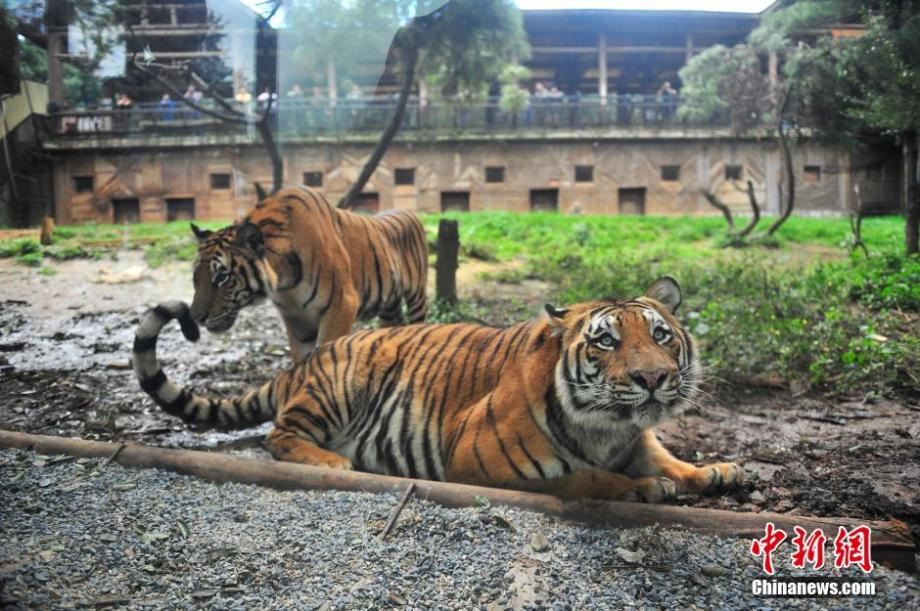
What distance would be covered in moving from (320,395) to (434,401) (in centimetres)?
55

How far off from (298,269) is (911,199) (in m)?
4.16

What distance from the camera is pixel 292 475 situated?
9.28ft

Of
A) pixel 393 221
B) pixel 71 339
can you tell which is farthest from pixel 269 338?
pixel 71 339

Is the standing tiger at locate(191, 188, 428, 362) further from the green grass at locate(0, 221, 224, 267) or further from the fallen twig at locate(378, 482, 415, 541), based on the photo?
the fallen twig at locate(378, 482, 415, 541)

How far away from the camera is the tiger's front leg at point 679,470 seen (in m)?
2.89

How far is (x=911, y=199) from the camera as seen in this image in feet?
17.2

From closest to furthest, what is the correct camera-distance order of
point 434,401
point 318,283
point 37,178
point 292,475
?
point 292,475 → point 37,178 → point 434,401 → point 318,283

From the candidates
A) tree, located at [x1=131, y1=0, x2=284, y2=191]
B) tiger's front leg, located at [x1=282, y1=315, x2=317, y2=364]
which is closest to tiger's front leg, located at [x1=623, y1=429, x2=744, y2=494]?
tiger's front leg, located at [x1=282, y1=315, x2=317, y2=364]

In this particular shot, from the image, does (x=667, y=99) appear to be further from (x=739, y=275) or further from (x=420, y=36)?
(x=739, y=275)

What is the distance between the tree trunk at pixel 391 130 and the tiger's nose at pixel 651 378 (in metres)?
3.37

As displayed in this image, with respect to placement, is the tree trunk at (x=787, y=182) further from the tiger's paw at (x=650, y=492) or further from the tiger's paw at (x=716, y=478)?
the tiger's paw at (x=650, y=492)

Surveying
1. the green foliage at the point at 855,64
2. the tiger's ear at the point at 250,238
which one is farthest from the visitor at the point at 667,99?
the tiger's ear at the point at 250,238

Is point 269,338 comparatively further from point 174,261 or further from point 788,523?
point 788,523

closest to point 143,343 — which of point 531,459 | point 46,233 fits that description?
point 46,233
